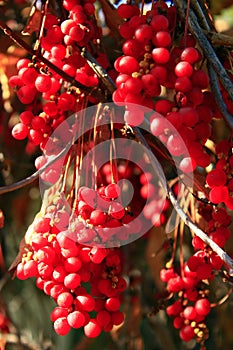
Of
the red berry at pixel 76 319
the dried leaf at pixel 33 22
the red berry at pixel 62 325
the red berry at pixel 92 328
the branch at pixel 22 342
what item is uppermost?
the dried leaf at pixel 33 22

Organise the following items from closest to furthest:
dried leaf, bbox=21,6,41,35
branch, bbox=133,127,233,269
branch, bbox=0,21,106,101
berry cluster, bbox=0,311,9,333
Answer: branch, bbox=133,127,233,269, branch, bbox=0,21,106,101, dried leaf, bbox=21,6,41,35, berry cluster, bbox=0,311,9,333

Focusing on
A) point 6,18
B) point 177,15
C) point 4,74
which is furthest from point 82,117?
point 6,18

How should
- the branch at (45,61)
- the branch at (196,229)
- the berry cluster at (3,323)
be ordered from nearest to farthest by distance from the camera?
the branch at (196,229), the branch at (45,61), the berry cluster at (3,323)

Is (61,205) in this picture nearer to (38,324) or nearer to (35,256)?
(35,256)

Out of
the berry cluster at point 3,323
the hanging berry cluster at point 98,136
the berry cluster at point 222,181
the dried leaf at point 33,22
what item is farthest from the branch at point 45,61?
the berry cluster at point 3,323

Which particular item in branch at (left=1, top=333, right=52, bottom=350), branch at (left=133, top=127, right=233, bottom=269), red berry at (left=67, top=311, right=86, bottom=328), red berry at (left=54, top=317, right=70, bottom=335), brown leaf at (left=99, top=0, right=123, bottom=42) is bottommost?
branch at (left=1, top=333, right=52, bottom=350)

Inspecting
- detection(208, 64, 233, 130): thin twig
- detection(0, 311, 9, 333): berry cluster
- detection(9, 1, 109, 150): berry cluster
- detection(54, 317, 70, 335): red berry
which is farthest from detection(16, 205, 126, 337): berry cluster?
detection(0, 311, 9, 333): berry cluster

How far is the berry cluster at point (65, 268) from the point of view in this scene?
2.81 feet

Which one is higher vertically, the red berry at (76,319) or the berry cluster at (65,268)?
the berry cluster at (65,268)

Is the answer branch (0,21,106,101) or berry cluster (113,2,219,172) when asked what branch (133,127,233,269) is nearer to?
berry cluster (113,2,219,172)

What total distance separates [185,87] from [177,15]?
0.18m

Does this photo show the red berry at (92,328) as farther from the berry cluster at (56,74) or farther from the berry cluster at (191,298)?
the berry cluster at (56,74)

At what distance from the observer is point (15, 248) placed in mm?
1670

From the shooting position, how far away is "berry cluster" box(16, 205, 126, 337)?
0.86 meters
